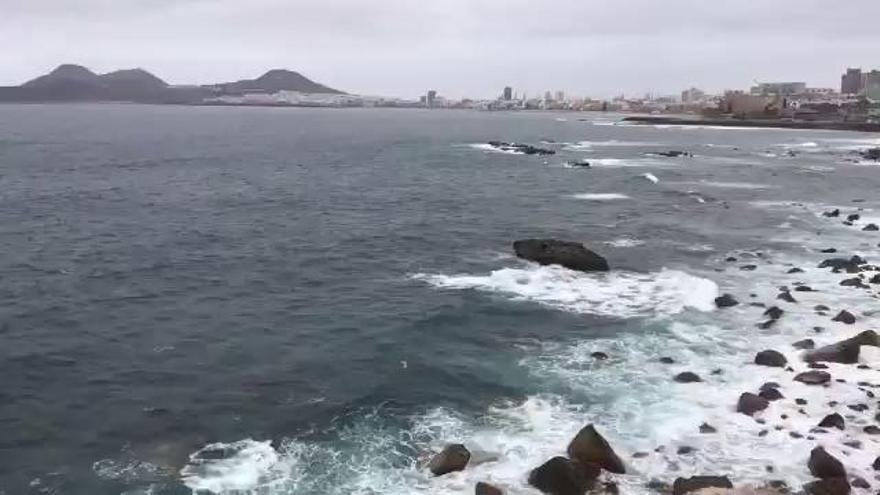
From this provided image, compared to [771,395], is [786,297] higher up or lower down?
higher up

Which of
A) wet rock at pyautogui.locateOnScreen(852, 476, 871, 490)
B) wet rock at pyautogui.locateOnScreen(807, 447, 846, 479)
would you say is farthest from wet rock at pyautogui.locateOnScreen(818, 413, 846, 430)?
wet rock at pyautogui.locateOnScreen(852, 476, 871, 490)

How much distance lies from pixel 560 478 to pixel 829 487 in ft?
17.0

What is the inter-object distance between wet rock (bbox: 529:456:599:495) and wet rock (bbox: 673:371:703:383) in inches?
260

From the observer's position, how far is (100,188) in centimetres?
6078

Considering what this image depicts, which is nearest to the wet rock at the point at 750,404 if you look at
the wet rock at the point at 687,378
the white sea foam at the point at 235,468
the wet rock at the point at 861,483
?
the wet rock at the point at 687,378

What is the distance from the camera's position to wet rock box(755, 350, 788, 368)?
22.0m

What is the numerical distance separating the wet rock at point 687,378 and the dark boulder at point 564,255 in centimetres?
1276

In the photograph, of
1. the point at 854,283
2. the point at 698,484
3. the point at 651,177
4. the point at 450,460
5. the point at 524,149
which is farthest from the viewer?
the point at 524,149

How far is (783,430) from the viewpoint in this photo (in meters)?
18.0

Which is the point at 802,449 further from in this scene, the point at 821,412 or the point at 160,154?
the point at 160,154

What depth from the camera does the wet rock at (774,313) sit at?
26234 millimetres

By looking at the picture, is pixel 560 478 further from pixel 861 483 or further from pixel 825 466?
pixel 861 483

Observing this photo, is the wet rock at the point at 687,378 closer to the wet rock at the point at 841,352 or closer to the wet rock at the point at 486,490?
the wet rock at the point at 841,352

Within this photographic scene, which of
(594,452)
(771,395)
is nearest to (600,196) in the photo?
(771,395)
